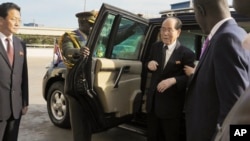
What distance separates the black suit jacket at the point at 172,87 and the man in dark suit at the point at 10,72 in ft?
4.35

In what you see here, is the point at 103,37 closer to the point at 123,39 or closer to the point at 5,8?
the point at 123,39

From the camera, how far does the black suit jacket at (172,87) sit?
10.5 ft

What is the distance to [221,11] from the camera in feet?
6.76

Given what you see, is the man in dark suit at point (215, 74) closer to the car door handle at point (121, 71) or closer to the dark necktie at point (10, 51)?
the car door handle at point (121, 71)

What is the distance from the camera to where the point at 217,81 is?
190cm

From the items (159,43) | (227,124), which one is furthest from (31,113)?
(227,124)

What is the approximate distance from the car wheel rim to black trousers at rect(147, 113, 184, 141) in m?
2.22

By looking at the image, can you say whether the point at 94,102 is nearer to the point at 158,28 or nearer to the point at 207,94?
the point at 158,28

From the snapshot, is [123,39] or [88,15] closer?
[123,39]

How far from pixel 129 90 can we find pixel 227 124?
3000 millimetres

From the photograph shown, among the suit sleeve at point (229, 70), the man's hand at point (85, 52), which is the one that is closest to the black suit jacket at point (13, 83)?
the man's hand at point (85, 52)

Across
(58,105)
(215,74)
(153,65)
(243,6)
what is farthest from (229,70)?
(58,105)

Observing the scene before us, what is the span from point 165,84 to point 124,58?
3.00 ft

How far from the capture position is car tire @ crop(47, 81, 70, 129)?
17.3ft
